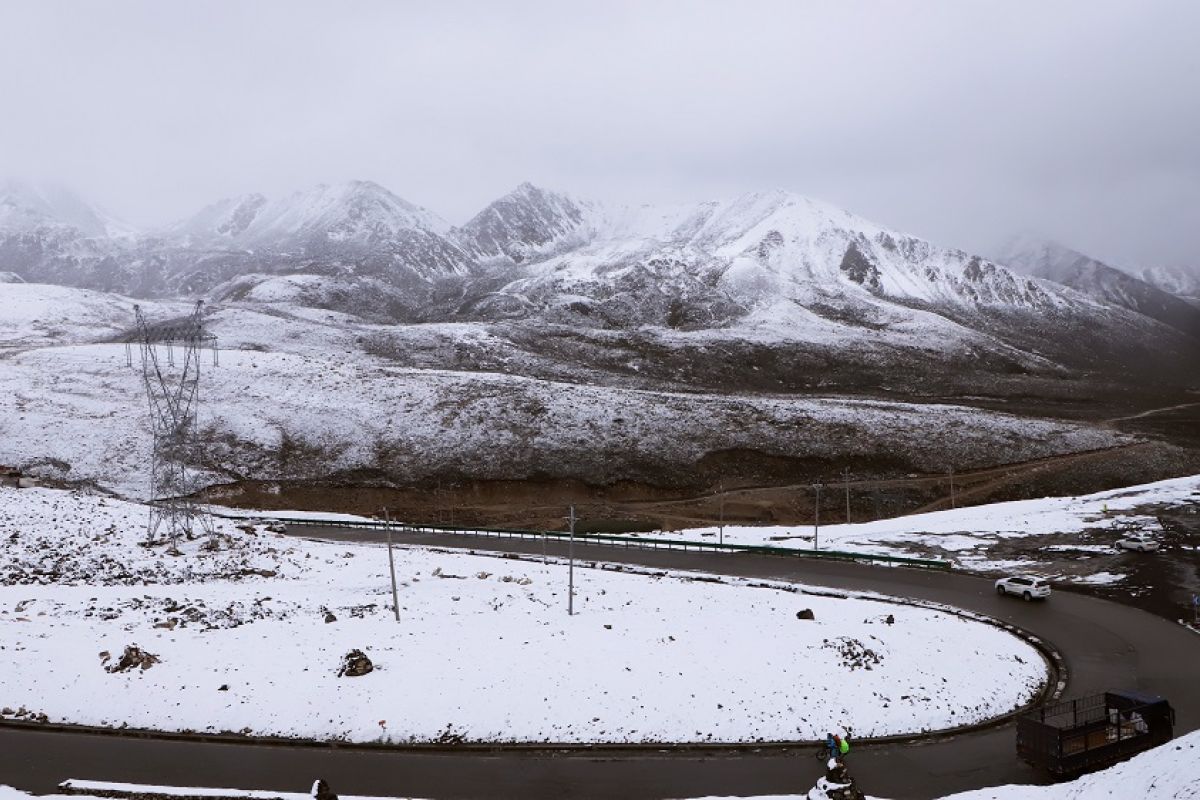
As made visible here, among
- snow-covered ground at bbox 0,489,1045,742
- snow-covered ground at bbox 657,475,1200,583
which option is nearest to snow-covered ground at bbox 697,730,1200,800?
snow-covered ground at bbox 0,489,1045,742

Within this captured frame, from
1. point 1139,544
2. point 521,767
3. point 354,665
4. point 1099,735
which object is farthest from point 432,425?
point 1099,735

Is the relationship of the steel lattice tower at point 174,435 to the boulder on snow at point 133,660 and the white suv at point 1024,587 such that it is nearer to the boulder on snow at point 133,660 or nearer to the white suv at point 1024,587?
the boulder on snow at point 133,660

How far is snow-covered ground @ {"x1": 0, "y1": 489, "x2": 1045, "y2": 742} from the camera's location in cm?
2505

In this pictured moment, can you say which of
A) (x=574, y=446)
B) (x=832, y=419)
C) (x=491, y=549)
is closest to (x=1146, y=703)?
(x=491, y=549)

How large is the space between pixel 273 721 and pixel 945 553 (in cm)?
4169

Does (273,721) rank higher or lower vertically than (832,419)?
lower

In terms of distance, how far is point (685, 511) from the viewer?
70812 mm

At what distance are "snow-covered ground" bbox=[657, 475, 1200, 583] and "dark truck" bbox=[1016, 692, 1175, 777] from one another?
80.5ft

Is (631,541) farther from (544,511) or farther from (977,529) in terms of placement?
(977,529)

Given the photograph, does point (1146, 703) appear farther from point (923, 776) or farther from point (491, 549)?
point (491, 549)

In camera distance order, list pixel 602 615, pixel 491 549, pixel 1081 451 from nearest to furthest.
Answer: pixel 602 615 < pixel 491 549 < pixel 1081 451

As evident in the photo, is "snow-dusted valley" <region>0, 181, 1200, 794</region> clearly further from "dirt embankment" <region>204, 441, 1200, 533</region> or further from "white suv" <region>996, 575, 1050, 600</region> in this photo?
"white suv" <region>996, 575, 1050, 600</region>

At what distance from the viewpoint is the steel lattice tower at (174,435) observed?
46844 millimetres

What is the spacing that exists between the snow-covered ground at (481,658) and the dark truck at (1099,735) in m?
3.80
